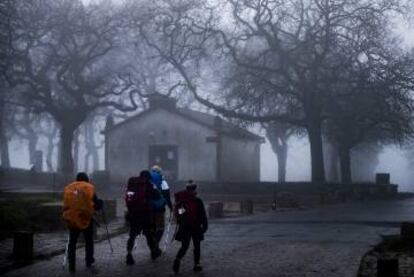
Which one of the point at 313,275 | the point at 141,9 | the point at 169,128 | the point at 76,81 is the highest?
the point at 141,9

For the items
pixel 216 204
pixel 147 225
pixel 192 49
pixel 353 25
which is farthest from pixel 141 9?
pixel 147 225

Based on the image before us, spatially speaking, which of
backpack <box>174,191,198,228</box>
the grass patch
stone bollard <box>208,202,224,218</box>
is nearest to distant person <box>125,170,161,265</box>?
backpack <box>174,191,198,228</box>

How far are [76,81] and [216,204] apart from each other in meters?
23.3

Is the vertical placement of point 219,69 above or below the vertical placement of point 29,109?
above

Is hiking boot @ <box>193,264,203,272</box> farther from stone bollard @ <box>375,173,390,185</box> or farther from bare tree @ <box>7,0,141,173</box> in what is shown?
bare tree @ <box>7,0,141,173</box>

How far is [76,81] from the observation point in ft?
147

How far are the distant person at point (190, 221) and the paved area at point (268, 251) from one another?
460mm

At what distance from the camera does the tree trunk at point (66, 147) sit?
45.2 meters

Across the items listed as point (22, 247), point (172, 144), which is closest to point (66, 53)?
point (172, 144)

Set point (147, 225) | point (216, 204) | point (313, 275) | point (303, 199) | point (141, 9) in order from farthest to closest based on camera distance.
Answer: point (141, 9)
point (303, 199)
point (216, 204)
point (147, 225)
point (313, 275)

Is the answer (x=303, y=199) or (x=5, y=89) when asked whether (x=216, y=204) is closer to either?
(x=303, y=199)

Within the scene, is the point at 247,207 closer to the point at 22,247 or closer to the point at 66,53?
the point at 22,247

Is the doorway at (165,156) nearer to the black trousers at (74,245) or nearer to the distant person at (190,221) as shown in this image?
the black trousers at (74,245)

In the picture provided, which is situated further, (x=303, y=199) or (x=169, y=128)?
(x=169, y=128)
